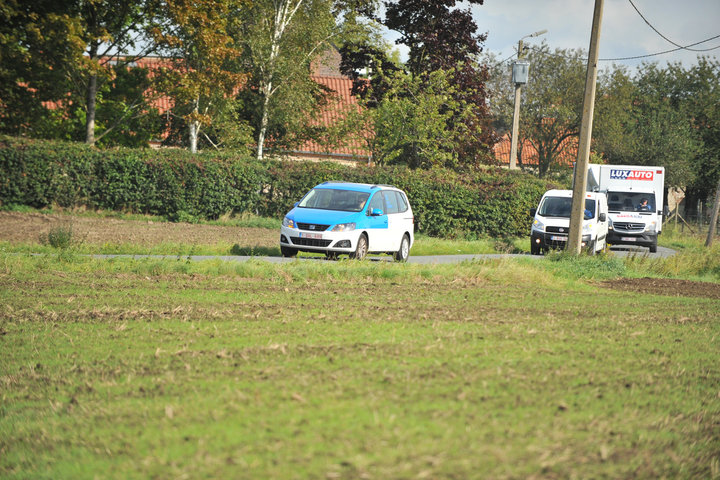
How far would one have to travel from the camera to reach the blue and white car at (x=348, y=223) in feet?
59.2

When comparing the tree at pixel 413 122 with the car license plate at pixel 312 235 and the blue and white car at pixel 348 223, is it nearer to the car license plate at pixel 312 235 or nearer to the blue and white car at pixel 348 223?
the blue and white car at pixel 348 223

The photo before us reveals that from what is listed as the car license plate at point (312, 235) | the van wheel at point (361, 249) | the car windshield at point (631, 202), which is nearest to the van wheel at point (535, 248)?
the car windshield at point (631, 202)

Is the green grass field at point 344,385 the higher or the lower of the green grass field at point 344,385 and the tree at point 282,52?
the lower

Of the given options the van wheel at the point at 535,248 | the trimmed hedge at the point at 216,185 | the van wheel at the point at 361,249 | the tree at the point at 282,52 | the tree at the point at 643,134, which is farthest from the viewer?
the tree at the point at 643,134

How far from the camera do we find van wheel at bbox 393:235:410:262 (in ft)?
65.9

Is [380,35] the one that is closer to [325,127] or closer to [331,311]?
[325,127]

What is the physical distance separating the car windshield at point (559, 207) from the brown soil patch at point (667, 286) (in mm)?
7795

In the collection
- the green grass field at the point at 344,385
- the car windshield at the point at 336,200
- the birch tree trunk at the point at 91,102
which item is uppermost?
the birch tree trunk at the point at 91,102

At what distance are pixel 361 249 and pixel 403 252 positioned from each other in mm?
2075

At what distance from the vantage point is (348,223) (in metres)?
18.2

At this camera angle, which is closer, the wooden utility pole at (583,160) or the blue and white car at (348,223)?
the blue and white car at (348,223)

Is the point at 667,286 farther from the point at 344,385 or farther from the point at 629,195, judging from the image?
the point at 629,195

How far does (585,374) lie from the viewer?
7070 mm

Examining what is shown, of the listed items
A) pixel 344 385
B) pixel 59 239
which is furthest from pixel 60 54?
pixel 344 385
